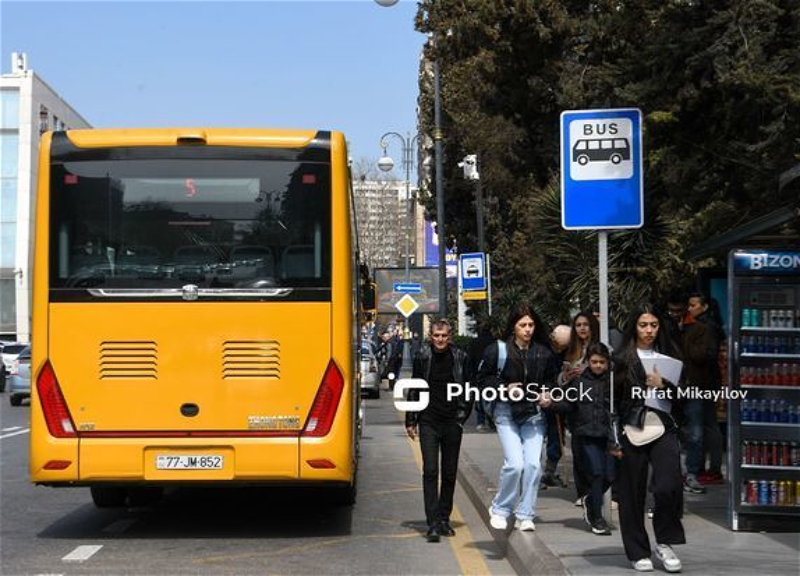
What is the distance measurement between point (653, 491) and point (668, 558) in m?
0.43

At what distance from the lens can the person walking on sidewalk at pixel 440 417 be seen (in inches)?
383

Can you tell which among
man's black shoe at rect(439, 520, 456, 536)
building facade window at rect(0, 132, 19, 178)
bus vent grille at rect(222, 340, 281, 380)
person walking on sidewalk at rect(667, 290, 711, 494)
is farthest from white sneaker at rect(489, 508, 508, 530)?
building facade window at rect(0, 132, 19, 178)

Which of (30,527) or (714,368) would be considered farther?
(714,368)

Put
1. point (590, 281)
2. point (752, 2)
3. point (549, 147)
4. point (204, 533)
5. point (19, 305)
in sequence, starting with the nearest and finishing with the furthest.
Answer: point (204, 533)
point (752, 2)
point (590, 281)
point (549, 147)
point (19, 305)

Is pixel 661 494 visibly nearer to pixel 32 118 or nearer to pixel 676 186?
pixel 676 186

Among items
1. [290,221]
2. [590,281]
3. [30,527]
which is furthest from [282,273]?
[590,281]

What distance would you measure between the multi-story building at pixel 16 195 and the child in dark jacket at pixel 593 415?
69591 mm

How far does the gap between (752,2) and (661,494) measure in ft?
22.9

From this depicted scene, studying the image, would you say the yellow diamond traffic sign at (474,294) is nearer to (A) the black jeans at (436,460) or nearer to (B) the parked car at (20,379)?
(B) the parked car at (20,379)

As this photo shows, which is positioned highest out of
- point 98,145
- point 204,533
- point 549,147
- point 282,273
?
point 549,147

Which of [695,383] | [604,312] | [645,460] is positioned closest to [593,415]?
[604,312]

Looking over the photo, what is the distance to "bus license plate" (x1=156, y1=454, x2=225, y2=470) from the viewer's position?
9.26 meters

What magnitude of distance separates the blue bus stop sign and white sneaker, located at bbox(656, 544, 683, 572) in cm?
289

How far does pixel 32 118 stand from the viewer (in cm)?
7756
